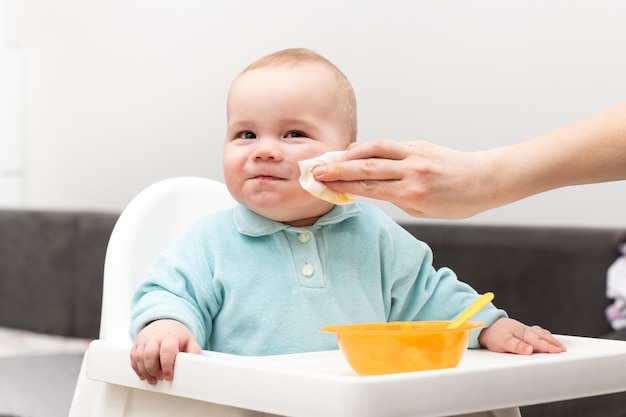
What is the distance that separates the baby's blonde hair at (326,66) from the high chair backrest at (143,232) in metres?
0.27

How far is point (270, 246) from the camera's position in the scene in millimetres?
1022

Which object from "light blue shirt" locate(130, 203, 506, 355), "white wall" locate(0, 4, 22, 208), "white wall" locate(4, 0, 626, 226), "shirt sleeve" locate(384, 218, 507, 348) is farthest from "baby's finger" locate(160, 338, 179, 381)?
"white wall" locate(0, 4, 22, 208)

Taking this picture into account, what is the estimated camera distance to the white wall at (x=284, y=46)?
6.31ft

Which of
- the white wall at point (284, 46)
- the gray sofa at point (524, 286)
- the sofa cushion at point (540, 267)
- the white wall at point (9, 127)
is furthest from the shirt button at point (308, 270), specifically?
the white wall at point (9, 127)

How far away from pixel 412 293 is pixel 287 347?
0.18 meters

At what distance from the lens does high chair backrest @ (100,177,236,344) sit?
113 centimetres

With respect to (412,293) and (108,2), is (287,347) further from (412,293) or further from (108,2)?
(108,2)

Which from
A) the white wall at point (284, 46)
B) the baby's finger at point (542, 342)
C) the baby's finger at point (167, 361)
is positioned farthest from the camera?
the white wall at point (284, 46)

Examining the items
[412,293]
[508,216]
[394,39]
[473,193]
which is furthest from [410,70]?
[473,193]

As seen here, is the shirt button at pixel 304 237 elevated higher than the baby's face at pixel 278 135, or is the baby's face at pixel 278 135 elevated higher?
the baby's face at pixel 278 135

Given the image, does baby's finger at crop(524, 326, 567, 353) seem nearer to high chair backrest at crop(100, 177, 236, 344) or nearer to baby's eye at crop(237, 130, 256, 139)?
baby's eye at crop(237, 130, 256, 139)

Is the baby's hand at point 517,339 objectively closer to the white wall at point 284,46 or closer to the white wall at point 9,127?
the white wall at point 284,46

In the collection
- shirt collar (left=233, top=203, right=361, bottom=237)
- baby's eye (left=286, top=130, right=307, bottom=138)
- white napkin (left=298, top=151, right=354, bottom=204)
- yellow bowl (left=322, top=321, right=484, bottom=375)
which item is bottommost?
yellow bowl (left=322, top=321, right=484, bottom=375)

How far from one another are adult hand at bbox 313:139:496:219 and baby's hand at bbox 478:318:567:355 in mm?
154
